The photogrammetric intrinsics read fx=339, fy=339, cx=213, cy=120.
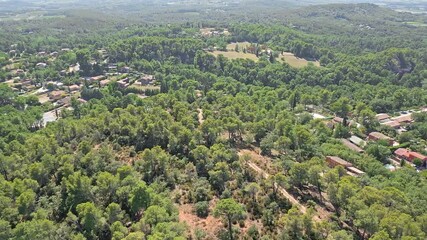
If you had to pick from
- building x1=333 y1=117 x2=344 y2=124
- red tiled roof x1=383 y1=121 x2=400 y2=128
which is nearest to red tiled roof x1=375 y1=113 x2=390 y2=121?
red tiled roof x1=383 y1=121 x2=400 y2=128

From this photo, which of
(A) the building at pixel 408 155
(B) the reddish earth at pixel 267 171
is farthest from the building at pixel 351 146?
(B) the reddish earth at pixel 267 171

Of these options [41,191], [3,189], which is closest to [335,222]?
→ [41,191]

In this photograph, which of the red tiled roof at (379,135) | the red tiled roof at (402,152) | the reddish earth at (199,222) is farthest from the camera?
the red tiled roof at (379,135)

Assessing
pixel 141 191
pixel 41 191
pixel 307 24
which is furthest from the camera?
pixel 307 24

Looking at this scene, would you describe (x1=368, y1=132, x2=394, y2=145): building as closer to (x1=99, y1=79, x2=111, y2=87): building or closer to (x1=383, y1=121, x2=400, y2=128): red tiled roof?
(x1=383, y1=121, x2=400, y2=128): red tiled roof

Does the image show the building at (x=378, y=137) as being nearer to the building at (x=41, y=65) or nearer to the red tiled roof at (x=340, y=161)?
the red tiled roof at (x=340, y=161)

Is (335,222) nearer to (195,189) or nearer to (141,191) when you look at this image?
(195,189)

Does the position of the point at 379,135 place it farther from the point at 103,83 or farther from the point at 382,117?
the point at 103,83
